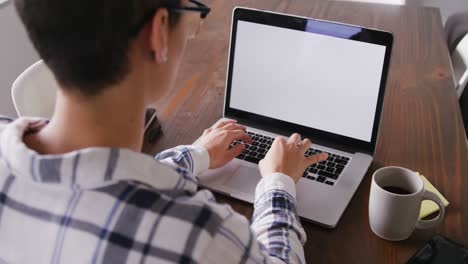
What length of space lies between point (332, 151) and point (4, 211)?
2.18 ft

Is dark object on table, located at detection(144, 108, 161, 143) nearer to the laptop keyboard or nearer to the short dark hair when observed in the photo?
the laptop keyboard

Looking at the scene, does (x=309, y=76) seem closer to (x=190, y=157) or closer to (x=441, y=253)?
(x=190, y=157)

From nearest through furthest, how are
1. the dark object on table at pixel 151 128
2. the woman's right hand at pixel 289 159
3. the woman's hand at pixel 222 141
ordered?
the woman's right hand at pixel 289 159 < the woman's hand at pixel 222 141 < the dark object on table at pixel 151 128

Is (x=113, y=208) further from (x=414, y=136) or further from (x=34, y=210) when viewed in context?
(x=414, y=136)

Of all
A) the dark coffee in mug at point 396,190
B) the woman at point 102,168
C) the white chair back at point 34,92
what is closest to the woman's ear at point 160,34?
the woman at point 102,168

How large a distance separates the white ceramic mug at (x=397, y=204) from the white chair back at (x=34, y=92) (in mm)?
768

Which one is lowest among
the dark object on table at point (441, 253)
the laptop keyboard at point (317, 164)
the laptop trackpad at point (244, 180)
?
the laptop trackpad at point (244, 180)

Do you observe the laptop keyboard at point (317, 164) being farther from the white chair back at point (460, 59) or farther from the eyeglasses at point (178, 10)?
the white chair back at point (460, 59)

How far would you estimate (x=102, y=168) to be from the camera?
57 centimetres

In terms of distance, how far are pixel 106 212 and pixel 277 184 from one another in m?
0.38

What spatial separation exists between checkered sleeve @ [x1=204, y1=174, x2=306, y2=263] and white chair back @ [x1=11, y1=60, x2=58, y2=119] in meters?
0.62

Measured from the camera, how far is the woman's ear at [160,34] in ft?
2.00

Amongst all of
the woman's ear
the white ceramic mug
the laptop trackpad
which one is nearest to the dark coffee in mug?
the white ceramic mug

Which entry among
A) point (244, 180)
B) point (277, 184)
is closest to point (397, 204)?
point (277, 184)
